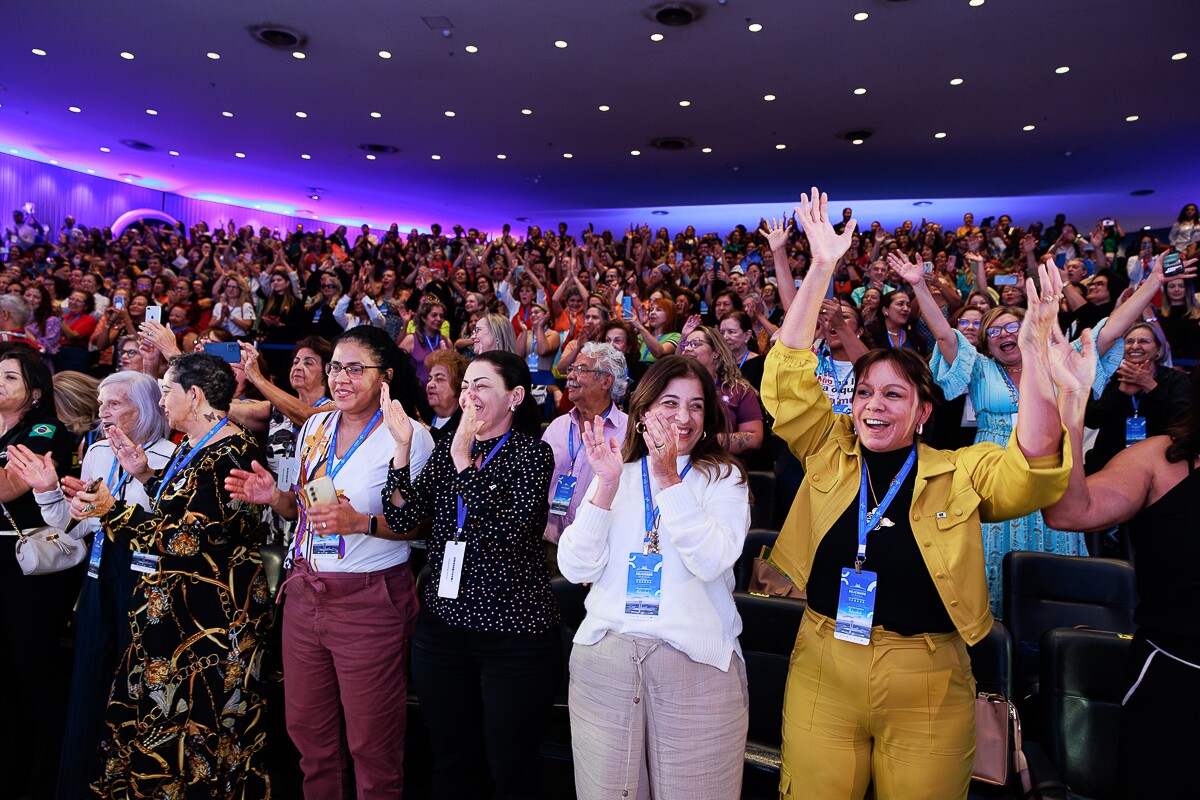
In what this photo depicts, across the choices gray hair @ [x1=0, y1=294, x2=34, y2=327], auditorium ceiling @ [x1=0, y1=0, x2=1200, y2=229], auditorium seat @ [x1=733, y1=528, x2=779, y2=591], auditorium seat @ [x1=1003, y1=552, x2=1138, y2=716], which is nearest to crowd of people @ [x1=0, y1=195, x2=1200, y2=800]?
auditorium seat @ [x1=1003, y1=552, x2=1138, y2=716]

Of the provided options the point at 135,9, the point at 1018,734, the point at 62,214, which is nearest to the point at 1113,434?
the point at 1018,734

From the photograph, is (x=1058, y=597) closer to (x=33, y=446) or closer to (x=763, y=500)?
(x=763, y=500)

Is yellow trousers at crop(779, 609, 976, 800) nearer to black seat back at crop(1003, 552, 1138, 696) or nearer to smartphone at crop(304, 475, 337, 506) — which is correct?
black seat back at crop(1003, 552, 1138, 696)

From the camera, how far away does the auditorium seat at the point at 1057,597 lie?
7.45 ft

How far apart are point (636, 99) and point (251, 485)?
8.69 metres

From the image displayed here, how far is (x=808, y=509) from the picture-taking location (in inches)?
70.1

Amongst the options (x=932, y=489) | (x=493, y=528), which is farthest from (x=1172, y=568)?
(x=493, y=528)

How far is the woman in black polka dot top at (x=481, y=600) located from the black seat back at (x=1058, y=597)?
1499 mm

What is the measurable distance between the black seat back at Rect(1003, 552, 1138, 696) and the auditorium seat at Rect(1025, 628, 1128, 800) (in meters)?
0.33

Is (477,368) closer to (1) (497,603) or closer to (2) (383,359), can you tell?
(2) (383,359)

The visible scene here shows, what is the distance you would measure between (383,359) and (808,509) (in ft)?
4.57

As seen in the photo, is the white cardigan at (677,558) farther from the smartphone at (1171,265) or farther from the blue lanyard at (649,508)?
the smartphone at (1171,265)

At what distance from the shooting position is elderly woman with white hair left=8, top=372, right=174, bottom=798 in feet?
7.79

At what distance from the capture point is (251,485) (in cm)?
212
